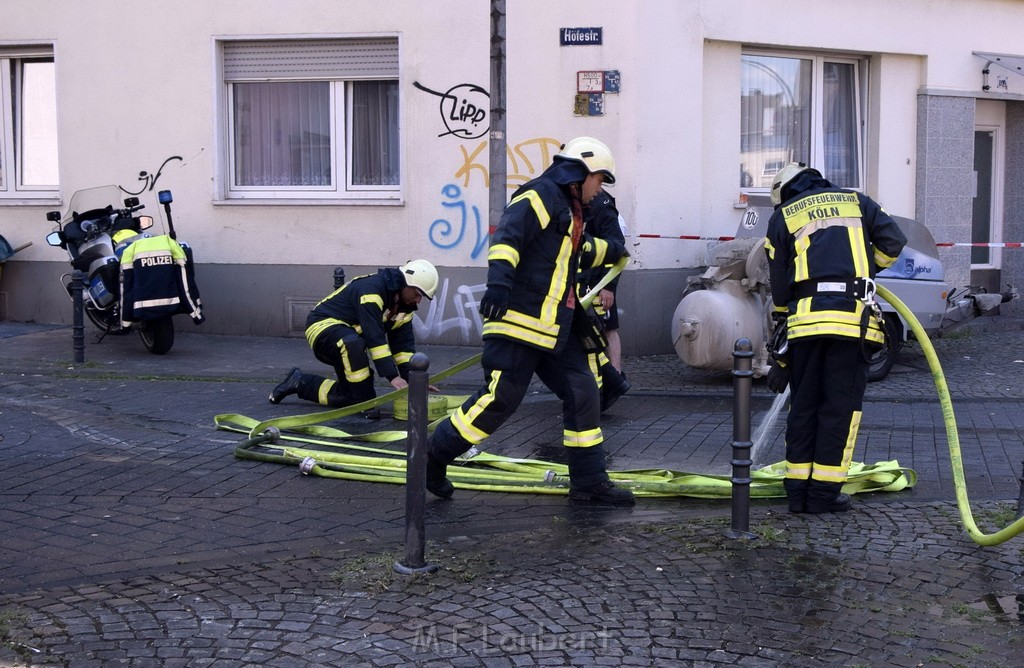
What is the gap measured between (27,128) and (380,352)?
771 centimetres

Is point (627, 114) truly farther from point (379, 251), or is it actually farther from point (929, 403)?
point (929, 403)

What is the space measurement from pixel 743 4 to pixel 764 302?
12.3ft

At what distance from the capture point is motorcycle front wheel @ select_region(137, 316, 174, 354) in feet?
36.8

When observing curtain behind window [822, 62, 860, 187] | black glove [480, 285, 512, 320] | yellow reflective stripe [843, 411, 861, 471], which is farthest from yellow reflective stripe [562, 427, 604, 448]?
curtain behind window [822, 62, 860, 187]

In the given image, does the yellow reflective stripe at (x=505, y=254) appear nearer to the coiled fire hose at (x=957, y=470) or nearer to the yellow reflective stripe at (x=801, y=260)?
the yellow reflective stripe at (x=801, y=260)

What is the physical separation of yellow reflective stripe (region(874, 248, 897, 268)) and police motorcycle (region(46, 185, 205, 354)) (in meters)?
6.94

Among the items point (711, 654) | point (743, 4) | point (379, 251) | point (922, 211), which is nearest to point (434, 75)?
point (379, 251)

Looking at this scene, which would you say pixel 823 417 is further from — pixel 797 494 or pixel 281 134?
pixel 281 134

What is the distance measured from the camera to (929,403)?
9273mm

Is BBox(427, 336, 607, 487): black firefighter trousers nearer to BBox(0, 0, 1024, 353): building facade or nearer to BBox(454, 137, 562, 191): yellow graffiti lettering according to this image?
BBox(0, 0, 1024, 353): building facade

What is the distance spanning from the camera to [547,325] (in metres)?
5.81

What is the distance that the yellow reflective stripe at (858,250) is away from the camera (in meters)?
5.85

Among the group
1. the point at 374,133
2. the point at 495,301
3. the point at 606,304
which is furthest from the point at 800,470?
the point at 374,133

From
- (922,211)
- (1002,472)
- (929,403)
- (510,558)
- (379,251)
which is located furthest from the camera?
(922,211)
